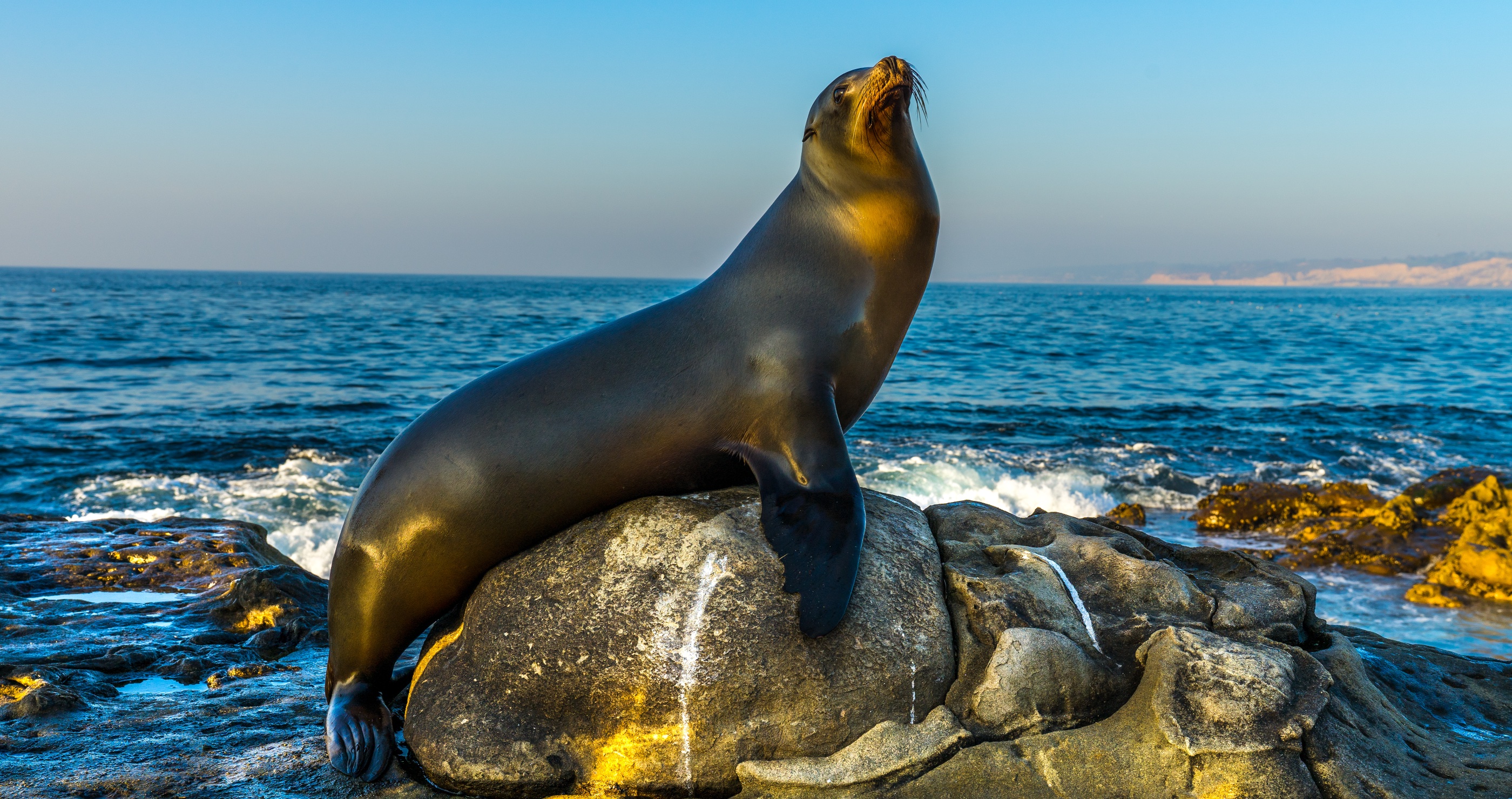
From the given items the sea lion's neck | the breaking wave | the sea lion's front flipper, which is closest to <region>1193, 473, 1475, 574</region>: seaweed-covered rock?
the breaking wave

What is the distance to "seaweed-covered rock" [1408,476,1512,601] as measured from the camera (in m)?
7.75

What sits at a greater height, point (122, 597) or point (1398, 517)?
point (122, 597)

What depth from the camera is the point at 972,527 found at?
15.3 feet

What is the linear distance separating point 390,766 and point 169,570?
11.8ft

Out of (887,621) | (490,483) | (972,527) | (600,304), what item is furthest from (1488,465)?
(600,304)

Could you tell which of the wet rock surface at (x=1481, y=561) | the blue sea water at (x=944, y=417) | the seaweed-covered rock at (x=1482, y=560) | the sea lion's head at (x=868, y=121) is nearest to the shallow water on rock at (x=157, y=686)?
the sea lion's head at (x=868, y=121)

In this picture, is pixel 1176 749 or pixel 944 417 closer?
pixel 1176 749

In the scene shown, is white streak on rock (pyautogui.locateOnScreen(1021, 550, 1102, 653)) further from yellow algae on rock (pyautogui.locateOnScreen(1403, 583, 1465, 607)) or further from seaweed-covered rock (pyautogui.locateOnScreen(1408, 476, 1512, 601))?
seaweed-covered rock (pyautogui.locateOnScreen(1408, 476, 1512, 601))

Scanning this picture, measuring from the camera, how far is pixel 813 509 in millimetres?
3643

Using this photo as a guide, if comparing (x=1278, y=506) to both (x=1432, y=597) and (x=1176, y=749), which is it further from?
(x=1176, y=749)

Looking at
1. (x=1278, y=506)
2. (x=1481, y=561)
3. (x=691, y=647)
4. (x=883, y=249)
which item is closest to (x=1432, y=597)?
(x=1481, y=561)

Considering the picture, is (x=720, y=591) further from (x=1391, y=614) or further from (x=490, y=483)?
(x=1391, y=614)

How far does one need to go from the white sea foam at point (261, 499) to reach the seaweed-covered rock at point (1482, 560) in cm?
913

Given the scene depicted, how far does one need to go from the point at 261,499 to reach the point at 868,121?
385 inches
